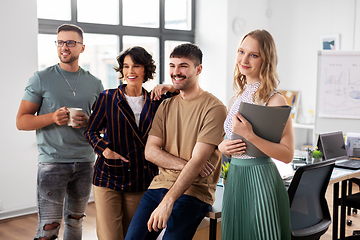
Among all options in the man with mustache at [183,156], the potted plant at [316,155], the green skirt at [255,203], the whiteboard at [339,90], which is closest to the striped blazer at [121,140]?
the man with mustache at [183,156]

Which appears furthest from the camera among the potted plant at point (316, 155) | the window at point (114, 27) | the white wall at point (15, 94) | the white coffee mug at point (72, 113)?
the window at point (114, 27)

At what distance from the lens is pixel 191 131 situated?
6.48 ft

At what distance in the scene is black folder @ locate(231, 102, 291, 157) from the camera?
164cm

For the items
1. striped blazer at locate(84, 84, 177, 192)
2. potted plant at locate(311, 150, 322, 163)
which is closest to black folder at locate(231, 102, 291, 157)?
striped blazer at locate(84, 84, 177, 192)

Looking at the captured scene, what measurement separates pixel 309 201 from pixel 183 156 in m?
0.93

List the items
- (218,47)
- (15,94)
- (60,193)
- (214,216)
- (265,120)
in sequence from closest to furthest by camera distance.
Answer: (265,120) → (214,216) → (60,193) → (15,94) → (218,47)

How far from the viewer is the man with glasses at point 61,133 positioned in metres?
2.35

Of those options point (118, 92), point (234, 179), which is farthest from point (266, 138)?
point (118, 92)

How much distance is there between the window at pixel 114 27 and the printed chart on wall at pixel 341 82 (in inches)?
89.4

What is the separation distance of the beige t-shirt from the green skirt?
19cm

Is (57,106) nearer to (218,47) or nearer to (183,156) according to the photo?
(183,156)

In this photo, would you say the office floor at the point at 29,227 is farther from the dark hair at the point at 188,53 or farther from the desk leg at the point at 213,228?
the dark hair at the point at 188,53

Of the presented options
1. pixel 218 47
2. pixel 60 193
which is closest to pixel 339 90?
pixel 218 47

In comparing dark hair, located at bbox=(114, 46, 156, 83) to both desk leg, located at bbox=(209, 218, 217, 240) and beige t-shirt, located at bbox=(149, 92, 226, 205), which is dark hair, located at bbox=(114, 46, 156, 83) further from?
desk leg, located at bbox=(209, 218, 217, 240)
